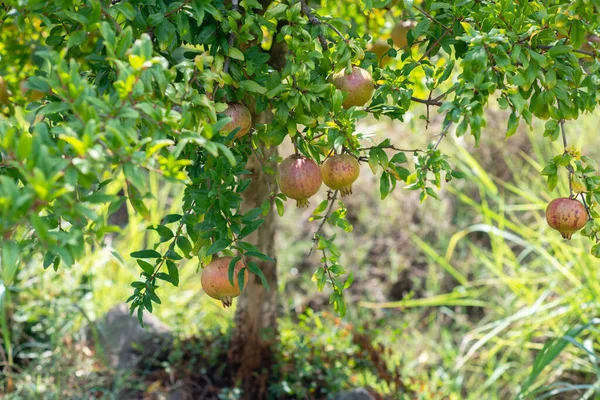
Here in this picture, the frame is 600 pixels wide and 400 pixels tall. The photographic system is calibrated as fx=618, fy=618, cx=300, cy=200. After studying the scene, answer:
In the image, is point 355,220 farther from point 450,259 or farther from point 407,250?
point 450,259

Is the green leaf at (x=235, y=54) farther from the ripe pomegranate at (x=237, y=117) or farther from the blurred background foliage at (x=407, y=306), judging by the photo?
the blurred background foliage at (x=407, y=306)

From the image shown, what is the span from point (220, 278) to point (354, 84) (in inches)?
17.5

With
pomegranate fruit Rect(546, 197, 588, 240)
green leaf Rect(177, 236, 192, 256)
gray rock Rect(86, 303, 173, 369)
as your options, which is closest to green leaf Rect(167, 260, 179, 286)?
green leaf Rect(177, 236, 192, 256)

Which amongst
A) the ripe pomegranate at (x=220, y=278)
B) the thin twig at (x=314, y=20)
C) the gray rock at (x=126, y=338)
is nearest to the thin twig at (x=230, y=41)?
the thin twig at (x=314, y=20)

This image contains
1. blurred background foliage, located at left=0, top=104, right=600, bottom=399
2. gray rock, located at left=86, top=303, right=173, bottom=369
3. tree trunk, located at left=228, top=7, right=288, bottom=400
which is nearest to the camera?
tree trunk, located at left=228, top=7, right=288, bottom=400

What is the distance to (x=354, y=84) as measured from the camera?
3.77 feet

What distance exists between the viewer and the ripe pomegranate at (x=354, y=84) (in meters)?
1.15

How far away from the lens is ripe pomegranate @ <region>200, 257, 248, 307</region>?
1.18 m

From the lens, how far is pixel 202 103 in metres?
0.94

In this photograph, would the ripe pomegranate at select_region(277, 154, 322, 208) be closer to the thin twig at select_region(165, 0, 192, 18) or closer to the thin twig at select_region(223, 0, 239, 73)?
the thin twig at select_region(223, 0, 239, 73)

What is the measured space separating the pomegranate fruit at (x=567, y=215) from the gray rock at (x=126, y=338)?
1.64 metres

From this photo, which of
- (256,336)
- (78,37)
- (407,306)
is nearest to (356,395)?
(256,336)

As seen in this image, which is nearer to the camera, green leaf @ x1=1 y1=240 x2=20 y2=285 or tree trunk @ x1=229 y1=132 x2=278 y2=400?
green leaf @ x1=1 y1=240 x2=20 y2=285

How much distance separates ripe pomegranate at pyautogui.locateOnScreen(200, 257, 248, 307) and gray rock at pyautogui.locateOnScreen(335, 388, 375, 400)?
1.09 meters
